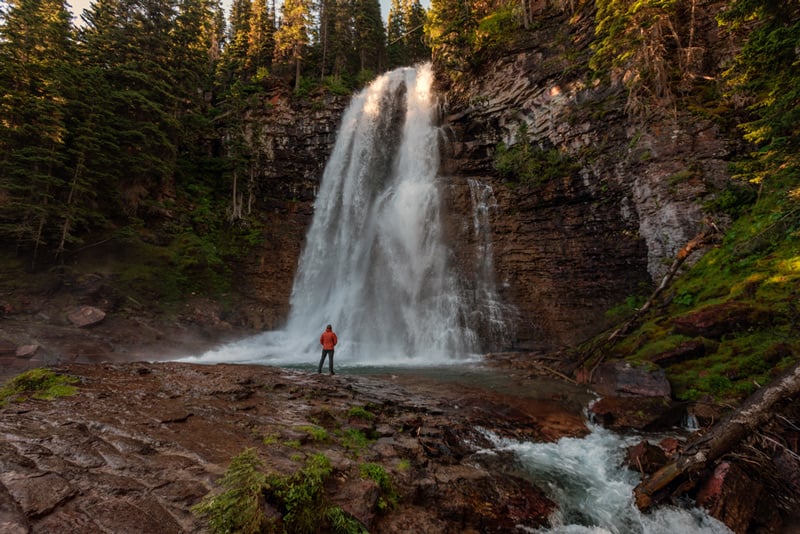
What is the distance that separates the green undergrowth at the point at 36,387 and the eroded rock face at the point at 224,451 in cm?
22

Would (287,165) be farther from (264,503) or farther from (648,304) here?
(264,503)

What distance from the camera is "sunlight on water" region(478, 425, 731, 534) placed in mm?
3590

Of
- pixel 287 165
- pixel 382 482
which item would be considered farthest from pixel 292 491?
pixel 287 165

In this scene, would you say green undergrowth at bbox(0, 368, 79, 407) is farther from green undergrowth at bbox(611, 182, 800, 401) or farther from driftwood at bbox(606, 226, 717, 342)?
driftwood at bbox(606, 226, 717, 342)

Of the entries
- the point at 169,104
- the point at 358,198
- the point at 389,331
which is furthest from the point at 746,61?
the point at 169,104

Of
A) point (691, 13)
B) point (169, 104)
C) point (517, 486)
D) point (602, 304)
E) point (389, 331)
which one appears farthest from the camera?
point (169, 104)

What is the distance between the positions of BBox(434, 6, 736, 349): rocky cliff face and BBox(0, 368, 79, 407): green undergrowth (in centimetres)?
1473

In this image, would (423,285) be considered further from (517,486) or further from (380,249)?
(517,486)

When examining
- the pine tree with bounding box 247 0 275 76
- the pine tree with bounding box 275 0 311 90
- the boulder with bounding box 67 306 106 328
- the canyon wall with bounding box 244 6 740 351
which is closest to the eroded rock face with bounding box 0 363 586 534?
the boulder with bounding box 67 306 106 328

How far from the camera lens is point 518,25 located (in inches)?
802

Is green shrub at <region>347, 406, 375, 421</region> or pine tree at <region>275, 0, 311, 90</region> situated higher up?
pine tree at <region>275, 0, 311, 90</region>

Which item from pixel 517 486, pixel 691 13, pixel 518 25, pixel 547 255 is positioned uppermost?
pixel 518 25

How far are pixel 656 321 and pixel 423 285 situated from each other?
10.3 m

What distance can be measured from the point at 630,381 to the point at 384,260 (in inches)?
549
